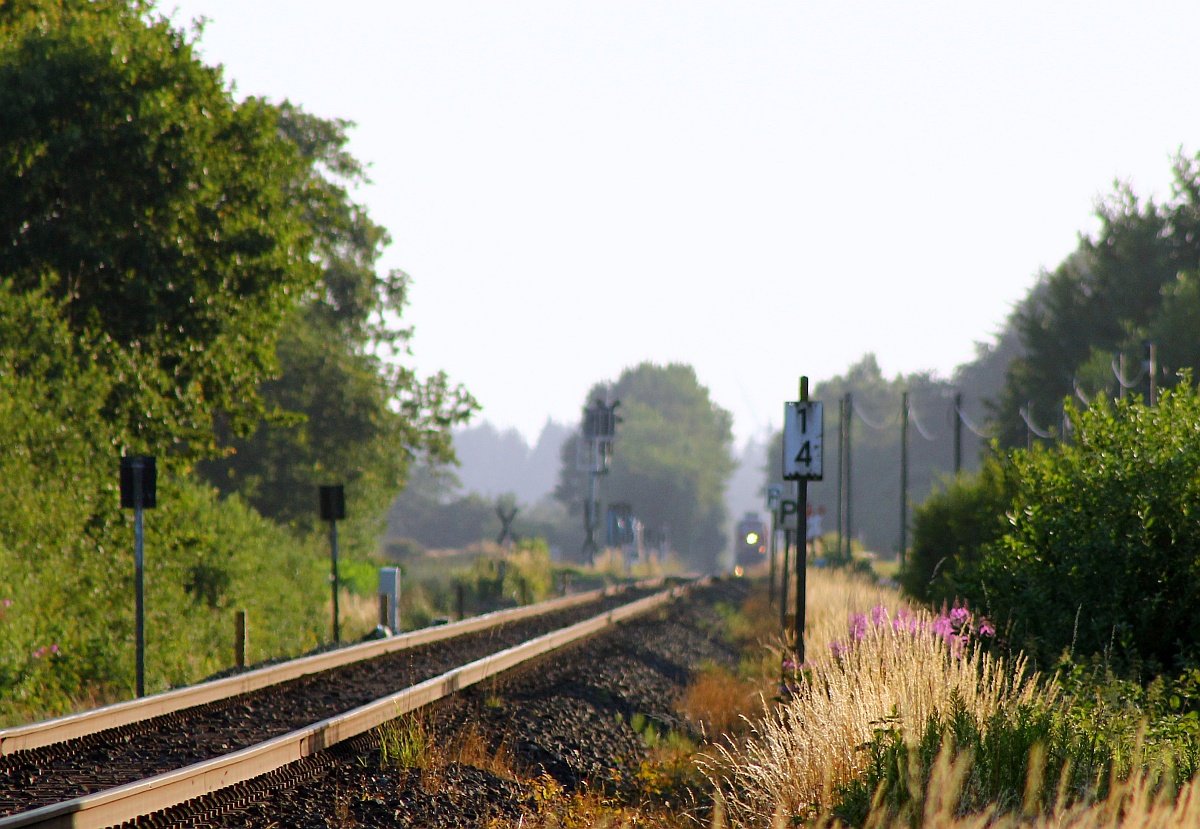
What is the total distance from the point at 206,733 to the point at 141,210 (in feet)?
40.0

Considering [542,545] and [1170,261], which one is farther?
[1170,261]

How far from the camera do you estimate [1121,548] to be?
11.0 m

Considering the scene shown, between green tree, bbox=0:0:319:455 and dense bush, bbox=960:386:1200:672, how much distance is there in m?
13.7

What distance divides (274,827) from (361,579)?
29872 mm

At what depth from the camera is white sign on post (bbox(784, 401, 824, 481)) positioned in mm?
12109

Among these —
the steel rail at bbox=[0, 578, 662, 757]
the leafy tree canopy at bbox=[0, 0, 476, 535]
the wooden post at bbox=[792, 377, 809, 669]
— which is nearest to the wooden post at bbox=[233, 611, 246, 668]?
the steel rail at bbox=[0, 578, 662, 757]

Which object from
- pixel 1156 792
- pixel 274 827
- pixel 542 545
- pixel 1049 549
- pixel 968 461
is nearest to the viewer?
pixel 1156 792

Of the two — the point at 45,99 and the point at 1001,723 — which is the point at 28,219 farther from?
the point at 1001,723

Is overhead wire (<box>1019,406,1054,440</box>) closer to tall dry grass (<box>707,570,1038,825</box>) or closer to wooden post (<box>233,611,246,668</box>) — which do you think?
wooden post (<box>233,611,246,668</box>)

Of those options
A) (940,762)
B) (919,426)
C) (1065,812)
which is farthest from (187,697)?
(919,426)

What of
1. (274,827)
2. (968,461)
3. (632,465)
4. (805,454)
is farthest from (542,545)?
(632,465)

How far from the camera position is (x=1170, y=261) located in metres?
56.3

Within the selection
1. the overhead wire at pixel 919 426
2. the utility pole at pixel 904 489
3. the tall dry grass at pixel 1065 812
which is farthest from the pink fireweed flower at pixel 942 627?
the overhead wire at pixel 919 426

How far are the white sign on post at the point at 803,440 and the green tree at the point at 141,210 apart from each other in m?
11.4
